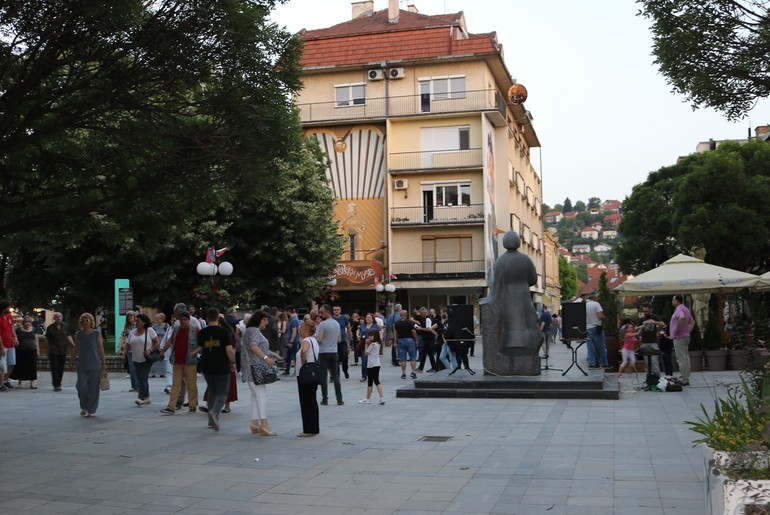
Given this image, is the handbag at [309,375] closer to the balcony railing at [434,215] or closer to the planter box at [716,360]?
the planter box at [716,360]

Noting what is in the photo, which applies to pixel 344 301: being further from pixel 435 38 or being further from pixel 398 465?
pixel 398 465

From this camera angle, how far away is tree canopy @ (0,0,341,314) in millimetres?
10148

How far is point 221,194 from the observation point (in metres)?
13.0

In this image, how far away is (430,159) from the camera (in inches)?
1841

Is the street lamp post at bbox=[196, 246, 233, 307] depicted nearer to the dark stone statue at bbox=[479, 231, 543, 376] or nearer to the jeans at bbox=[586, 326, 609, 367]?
the dark stone statue at bbox=[479, 231, 543, 376]

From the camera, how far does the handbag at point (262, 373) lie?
454 inches

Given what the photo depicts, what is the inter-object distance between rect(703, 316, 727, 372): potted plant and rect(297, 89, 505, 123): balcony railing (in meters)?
26.5

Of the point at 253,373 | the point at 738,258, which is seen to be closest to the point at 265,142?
the point at 253,373

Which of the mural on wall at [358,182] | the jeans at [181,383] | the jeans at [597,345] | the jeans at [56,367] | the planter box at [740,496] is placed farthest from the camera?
the mural on wall at [358,182]

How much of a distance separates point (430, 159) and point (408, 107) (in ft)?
10.4

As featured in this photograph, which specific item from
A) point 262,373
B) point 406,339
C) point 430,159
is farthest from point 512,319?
point 430,159

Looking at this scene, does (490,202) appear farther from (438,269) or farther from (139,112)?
(139,112)

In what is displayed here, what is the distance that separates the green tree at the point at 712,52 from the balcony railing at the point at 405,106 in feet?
113

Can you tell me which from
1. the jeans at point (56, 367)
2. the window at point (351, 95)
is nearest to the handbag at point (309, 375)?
the jeans at point (56, 367)
